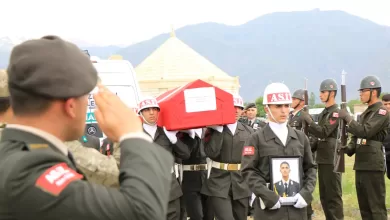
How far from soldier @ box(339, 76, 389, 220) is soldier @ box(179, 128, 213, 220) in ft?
7.77

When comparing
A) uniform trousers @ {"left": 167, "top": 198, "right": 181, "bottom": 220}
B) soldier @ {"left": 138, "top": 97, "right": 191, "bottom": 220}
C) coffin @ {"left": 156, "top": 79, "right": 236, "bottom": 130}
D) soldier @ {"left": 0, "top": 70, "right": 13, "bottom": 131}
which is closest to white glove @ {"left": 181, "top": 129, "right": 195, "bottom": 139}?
soldier @ {"left": 138, "top": 97, "right": 191, "bottom": 220}

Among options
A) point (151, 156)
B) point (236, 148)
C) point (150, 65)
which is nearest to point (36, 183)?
point (151, 156)

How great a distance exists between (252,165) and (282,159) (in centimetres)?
33

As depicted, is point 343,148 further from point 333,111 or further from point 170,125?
point 170,125

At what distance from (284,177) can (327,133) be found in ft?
13.0

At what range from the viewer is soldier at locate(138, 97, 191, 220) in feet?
23.7

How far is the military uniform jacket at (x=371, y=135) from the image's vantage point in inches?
296

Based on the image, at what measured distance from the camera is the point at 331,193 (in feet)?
28.8

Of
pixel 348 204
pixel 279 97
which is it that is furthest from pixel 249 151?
pixel 348 204

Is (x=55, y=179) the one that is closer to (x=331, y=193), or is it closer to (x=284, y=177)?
(x=284, y=177)

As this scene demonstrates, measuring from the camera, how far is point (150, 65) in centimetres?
3562

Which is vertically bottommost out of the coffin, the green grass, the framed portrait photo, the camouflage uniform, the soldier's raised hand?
the green grass

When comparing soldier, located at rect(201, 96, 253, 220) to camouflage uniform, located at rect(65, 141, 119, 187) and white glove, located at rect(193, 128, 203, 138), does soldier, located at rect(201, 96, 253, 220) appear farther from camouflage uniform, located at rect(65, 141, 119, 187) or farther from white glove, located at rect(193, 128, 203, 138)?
camouflage uniform, located at rect(65, 141, 119, 187)

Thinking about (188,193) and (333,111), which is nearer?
(188,193)
